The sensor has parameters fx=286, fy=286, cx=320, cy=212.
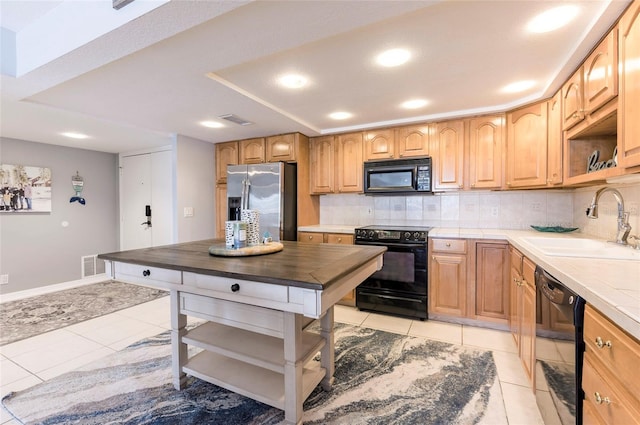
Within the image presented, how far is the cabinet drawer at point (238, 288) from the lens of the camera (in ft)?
4.01

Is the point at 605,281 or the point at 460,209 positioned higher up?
the point at 460,209

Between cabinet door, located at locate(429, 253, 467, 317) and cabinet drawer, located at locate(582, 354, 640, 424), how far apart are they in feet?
6.13

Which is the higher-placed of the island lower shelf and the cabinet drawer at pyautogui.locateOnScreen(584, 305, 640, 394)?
the cabinet drawer at pyautogui.locateOnScreen(584, 305, 640, 394)

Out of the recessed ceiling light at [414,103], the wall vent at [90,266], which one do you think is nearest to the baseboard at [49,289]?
the wall vent at [90,266]

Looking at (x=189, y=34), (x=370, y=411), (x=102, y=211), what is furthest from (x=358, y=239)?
(x=102, y=211)

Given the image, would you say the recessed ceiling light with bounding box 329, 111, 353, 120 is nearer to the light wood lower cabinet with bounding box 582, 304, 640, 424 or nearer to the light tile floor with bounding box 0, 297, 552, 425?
the light tile floor with bounding box 0, 297, 552, 425

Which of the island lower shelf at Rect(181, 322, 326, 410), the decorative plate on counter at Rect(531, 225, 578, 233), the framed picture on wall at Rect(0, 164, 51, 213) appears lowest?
the island lower shelf at Rect(181, 322, 326, 410)

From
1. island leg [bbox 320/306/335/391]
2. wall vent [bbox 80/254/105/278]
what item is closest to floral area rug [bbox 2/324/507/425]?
island leg [bbox 320/306/335/391]

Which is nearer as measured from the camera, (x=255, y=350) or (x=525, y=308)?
(x=255, y=350)

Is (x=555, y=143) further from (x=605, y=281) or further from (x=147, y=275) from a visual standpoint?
(x=147, y=275)

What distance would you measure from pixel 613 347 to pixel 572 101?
6.57 ft

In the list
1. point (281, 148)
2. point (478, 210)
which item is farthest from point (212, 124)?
point (478, 210)

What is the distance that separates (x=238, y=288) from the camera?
1310 millimetres

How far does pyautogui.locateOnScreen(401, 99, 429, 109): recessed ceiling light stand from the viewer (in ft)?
9.08
